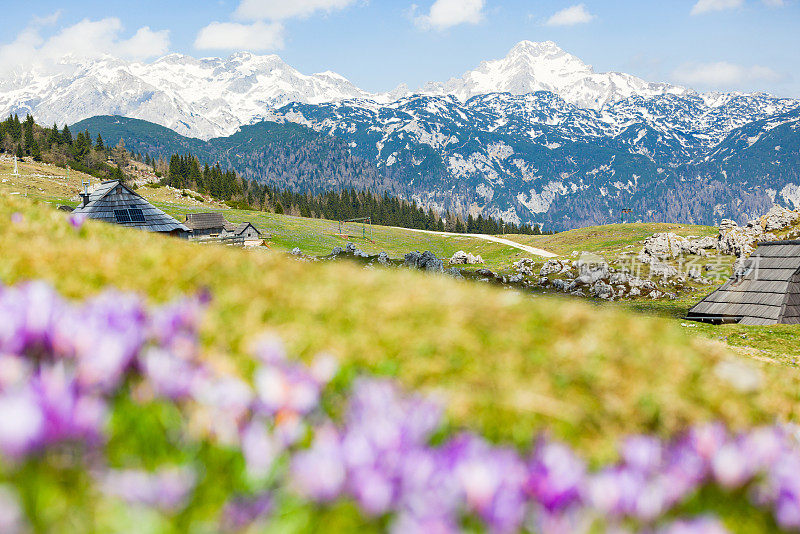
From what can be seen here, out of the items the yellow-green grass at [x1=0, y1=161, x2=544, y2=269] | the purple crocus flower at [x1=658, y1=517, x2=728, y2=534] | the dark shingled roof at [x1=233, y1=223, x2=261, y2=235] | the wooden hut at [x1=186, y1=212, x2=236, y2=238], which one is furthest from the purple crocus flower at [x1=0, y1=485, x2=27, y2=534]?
the dark shingled roof at [x1=233, y1=223, x2=261, y2=235]

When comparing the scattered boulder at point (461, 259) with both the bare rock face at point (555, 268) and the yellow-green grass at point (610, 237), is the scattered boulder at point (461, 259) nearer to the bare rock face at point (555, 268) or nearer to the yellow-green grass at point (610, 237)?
the bare rock face at point (555, 268)

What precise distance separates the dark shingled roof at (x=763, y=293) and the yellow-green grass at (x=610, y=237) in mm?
53739

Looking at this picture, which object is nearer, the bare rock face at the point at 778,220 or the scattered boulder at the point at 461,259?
the bare rock face at the point at 778,220

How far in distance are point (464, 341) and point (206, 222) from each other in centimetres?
10689

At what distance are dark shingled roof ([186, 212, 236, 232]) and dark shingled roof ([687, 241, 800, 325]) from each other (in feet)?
286

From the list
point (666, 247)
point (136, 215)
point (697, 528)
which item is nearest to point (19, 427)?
point (697, 528)

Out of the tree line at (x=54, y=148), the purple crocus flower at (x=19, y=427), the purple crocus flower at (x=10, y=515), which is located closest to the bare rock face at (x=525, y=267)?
the purple crocus flower at (x=19, y=427)

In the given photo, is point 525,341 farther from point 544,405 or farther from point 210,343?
point 210,343

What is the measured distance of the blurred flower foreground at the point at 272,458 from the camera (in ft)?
6.11

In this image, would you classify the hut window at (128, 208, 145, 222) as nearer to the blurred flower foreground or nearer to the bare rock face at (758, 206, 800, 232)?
the blurred flower foreground

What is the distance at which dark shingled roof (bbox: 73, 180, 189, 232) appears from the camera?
5203 centimetres

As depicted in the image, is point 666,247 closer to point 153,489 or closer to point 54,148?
point 153,489

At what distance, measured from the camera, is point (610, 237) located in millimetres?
114812

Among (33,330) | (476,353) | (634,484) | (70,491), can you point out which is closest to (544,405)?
(476,353)
